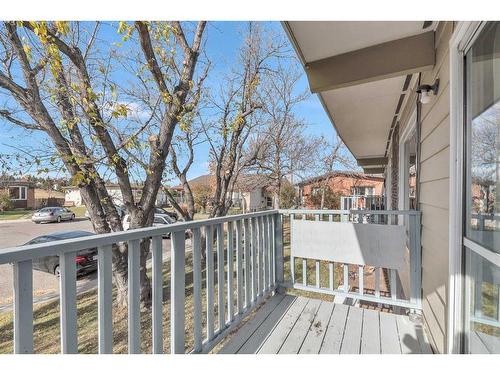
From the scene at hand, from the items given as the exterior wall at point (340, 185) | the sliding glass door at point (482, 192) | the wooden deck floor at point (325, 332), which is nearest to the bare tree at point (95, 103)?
the wooden deck floor at point (325, 332)

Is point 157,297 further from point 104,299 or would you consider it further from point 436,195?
point 436,195

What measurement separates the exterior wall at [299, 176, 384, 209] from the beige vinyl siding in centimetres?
Answer: 1290

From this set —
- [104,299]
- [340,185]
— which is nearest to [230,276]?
[104,299]

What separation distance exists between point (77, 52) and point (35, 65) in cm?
57

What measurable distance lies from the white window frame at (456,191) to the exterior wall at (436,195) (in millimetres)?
142

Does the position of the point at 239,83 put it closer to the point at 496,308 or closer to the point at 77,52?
the point at 77,52

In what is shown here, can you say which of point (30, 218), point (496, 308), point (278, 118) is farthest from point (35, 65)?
point (30, 218)

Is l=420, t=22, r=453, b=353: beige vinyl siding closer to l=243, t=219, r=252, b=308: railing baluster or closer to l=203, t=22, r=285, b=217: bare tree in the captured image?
l=243, t=219, r=252, b=308: railing baluster

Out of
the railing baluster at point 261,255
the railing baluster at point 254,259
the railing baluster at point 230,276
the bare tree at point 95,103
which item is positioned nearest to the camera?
the railing baluster at point 230,276

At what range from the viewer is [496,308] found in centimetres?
113

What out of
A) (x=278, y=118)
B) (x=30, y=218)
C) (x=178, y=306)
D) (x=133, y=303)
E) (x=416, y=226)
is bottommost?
(x=30, y=218)

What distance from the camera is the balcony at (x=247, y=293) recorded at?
3.79 feet

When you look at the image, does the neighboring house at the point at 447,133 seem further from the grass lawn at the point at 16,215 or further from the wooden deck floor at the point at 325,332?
the grass lawn at the point at 16,215

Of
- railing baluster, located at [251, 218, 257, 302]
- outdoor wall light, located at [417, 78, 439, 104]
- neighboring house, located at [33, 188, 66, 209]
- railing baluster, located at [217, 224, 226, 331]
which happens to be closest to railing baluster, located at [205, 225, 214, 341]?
railing baluster, located at [217, 224, 226, 331]
